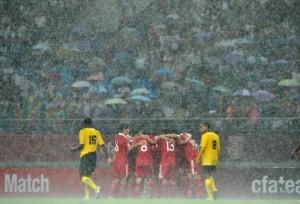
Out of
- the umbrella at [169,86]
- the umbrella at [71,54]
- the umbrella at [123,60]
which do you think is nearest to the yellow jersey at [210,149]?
the umbrella at [169,86]

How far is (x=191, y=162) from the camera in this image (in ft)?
72.4

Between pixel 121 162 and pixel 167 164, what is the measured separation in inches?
46.0

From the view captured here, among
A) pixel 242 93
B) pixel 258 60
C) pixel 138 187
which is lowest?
pixel 138 187

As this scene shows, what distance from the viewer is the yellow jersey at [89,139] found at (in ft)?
66.3

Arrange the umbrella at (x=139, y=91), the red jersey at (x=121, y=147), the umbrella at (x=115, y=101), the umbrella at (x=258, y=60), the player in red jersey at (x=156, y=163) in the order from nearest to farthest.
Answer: the red jersey at (x=121, y=147) < the player in red jersey at (x=156, y=163) < the umbrella at (x=115, y=101) < the umbrella at (x=139, y=91) < the umbrella at (x=258, y=60)

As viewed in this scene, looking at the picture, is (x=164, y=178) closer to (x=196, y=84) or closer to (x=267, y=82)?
(x=196, y=84)

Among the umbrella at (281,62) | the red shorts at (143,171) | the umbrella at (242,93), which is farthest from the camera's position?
the umbrella at (281,62)

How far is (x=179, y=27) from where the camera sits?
30.8 meters

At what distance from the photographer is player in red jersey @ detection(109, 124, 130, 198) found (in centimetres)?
2166

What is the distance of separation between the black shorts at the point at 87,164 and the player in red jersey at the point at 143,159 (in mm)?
1691

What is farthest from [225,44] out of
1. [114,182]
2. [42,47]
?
[114,182]

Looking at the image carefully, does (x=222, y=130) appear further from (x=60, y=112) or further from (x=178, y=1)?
(x=178, y=1)

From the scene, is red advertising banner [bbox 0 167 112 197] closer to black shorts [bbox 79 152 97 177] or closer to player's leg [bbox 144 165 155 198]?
player's leg [bbox 144 165 155 198]

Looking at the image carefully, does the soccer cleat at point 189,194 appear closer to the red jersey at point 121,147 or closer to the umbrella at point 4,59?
the red jersey at point 121,147
